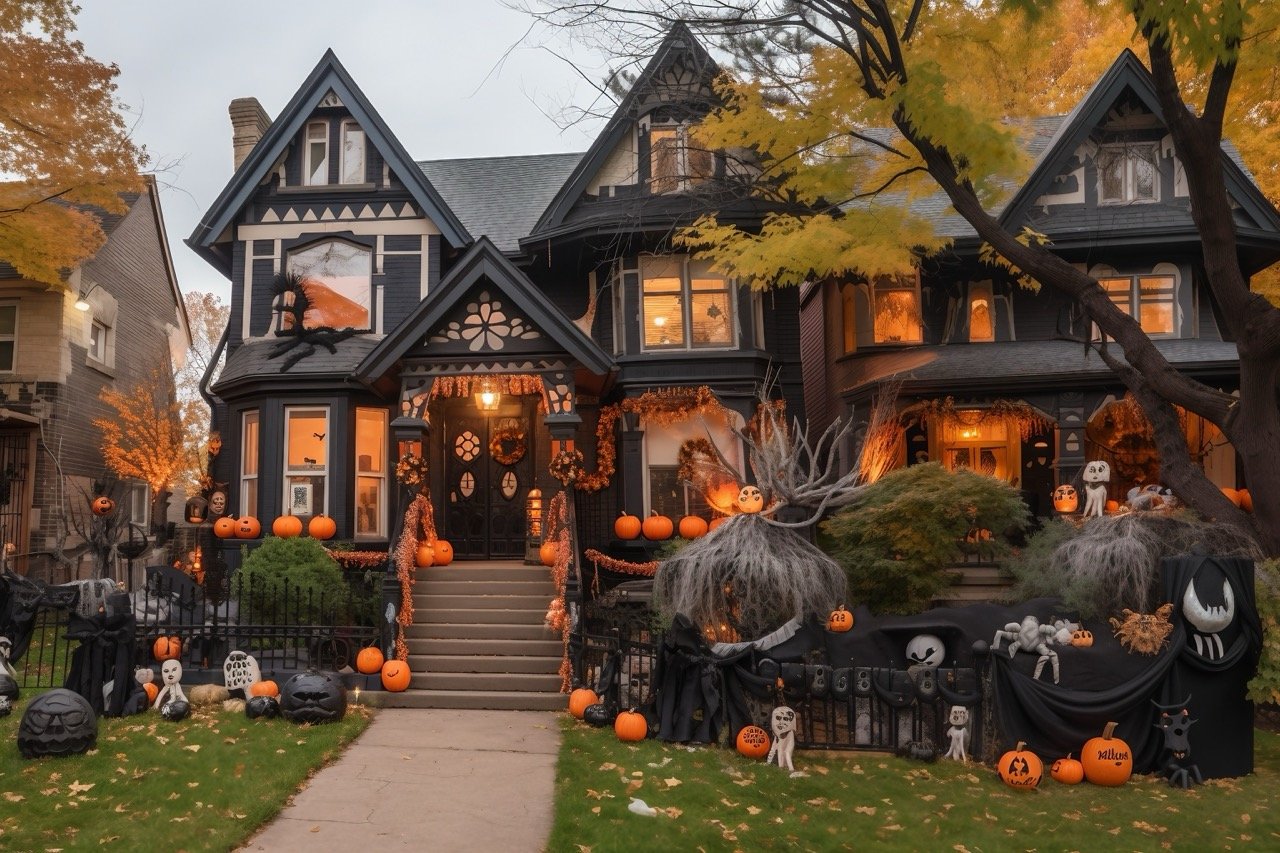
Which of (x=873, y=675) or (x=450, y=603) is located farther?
(x=450, y=603)

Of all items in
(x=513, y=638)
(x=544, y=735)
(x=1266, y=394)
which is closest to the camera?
(x=544, y=735)

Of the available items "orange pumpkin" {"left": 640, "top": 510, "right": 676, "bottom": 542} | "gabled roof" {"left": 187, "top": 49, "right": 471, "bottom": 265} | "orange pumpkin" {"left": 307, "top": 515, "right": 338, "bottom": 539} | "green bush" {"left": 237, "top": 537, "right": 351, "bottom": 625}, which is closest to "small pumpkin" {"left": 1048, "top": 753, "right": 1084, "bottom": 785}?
"orange pumpkin" {"left": 640, "top": 510, "right": 676, "bottom": 542}

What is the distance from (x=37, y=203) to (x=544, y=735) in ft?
36.7

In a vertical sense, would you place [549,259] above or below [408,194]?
below

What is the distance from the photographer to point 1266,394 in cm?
1057

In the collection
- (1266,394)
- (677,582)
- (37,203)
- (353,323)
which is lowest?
(677,582)

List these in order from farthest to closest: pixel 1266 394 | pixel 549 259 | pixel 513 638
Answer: pixel 549 259 < pixel 513 638 < pixel 1266 394

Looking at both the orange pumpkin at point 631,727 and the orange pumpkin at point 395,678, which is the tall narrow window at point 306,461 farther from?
the orange pumpkin at point 631,727

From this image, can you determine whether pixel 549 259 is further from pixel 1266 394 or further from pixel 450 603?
pixel 1266 394

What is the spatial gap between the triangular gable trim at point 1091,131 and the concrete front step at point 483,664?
34.3ft

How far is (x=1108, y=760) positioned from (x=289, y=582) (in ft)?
32.4

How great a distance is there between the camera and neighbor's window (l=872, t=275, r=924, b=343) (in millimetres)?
16797

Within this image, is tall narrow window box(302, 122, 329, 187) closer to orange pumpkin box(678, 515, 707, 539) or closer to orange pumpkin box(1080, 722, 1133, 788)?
orange pumpkin box(678, 515, 707, 539)

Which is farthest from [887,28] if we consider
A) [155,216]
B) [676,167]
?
[155,216]
